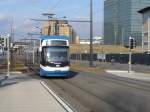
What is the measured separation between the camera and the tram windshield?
40.6 metres

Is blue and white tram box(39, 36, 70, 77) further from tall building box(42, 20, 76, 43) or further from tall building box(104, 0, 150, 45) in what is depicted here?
tall building box(104, 0, 150, 45)

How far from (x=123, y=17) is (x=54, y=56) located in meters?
80.5

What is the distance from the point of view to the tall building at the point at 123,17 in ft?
320

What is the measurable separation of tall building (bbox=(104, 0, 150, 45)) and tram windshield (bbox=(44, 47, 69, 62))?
47.4 metres

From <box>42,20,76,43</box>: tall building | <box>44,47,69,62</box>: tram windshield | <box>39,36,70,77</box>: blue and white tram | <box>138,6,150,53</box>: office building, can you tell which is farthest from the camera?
<box>138,6,150,53</box>: office building

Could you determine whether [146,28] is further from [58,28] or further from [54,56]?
[54,56]

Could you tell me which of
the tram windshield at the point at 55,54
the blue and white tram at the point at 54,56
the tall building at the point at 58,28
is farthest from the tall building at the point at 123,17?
the tram windshield at the point at 55,54

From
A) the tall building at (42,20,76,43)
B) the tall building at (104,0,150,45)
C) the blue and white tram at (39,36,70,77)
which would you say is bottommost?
the blue and white tram at (39,36,70,77)

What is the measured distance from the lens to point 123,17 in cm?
11969

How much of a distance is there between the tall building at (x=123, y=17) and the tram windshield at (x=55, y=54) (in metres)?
47.4

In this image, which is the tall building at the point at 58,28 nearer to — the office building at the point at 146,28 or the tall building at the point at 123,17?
the tall building at the point at 123,17

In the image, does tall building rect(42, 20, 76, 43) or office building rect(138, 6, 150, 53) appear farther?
office building rect(138, 6, 150, 53)

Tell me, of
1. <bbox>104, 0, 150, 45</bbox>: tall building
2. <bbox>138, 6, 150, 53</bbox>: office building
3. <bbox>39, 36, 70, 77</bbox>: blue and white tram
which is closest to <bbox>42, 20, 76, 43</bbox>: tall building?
<bbox>104, 0, 150, 45</bbox>: tall building

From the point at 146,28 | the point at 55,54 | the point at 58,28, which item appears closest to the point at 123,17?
the point at 146,28
